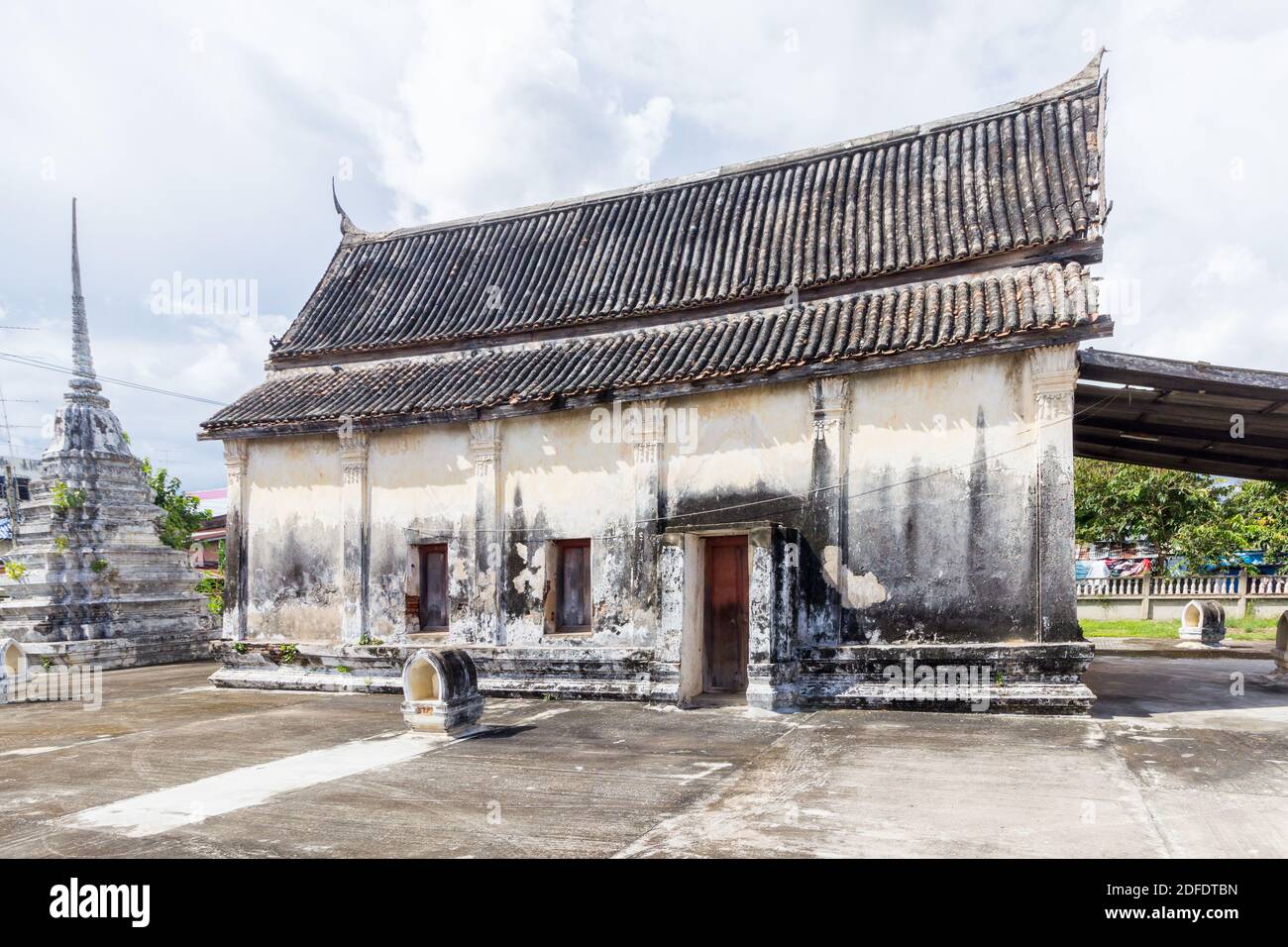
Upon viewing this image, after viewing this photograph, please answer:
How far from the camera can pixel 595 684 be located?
1132 cm

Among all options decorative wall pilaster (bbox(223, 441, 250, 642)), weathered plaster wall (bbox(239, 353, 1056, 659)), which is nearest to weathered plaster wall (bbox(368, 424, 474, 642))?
weathered plaster wall (bbox(239, 353, 1056, 659))

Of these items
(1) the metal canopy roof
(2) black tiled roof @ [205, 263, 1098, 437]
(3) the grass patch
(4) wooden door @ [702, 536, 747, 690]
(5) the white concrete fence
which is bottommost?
(3) the grass patch

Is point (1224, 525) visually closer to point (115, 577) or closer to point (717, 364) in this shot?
point (717, 364)

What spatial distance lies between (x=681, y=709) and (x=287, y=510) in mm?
7738

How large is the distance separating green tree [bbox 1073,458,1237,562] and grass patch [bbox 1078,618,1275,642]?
4.44 m

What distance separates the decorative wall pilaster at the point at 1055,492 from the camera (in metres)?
9.27

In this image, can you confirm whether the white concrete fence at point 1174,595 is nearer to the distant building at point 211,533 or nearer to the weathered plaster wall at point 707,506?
the weathered plaster wall at point 707,506

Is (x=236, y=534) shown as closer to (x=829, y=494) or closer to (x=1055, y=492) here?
(x=829, y=494)

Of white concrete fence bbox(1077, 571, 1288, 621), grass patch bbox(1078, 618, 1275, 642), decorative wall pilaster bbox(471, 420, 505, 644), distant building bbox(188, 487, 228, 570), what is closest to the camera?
decorative wall pilaster bbox(471, 420, 505, 644)

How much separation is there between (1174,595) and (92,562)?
86.0 feet

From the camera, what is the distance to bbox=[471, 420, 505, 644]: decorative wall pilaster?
40.4ft

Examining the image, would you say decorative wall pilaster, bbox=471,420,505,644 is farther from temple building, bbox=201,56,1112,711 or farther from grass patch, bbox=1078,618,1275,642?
grass patch, bbox=1078,618,1275,642

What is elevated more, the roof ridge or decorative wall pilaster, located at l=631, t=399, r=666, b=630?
the roof ridge
